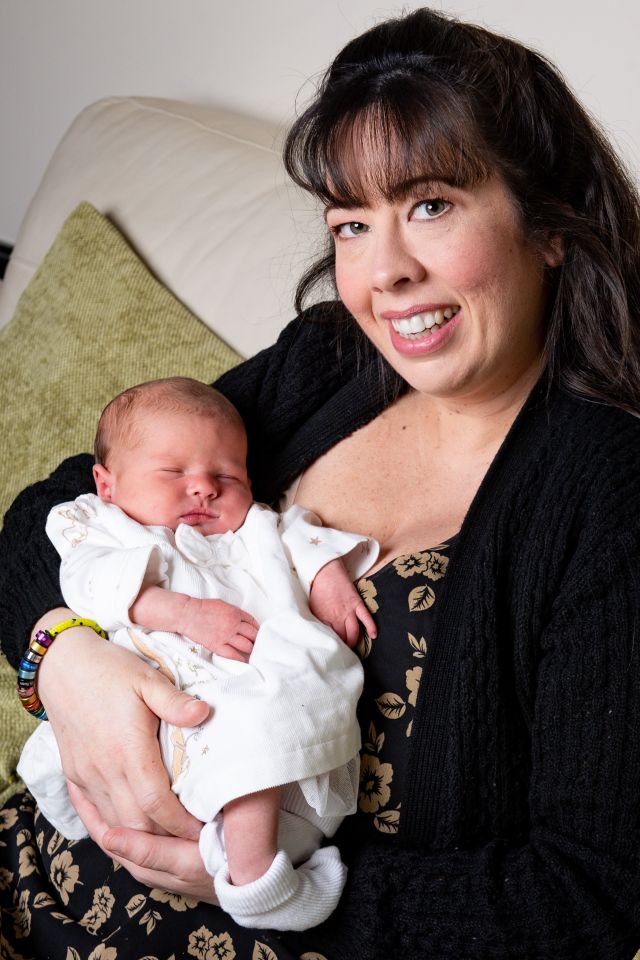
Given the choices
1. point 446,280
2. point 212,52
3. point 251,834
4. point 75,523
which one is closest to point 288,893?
point 251,834

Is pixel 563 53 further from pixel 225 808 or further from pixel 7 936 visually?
pixel 7 936

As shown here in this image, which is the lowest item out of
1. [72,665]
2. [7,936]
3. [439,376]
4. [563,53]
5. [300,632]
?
[7,936]

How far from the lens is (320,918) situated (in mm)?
1180

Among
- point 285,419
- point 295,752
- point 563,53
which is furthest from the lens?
point 563,53

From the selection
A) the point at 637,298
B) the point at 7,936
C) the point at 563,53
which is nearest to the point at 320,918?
the point at 7,936

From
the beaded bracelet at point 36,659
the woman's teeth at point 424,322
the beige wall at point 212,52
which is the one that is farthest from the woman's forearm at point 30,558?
the beige wall at point 212,52

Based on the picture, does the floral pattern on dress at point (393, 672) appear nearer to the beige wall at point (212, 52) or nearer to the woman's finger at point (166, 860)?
the woman's finger at point (166, 860)

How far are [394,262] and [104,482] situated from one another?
534 millimetres

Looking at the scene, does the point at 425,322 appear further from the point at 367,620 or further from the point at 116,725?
the point at 116,725

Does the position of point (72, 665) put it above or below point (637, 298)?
below

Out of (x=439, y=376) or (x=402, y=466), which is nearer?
(x=439, y=376)

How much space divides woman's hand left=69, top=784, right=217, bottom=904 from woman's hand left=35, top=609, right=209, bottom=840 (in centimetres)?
2

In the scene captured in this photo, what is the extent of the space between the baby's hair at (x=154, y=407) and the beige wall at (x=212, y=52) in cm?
76

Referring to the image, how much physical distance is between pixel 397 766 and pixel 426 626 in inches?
6.6
